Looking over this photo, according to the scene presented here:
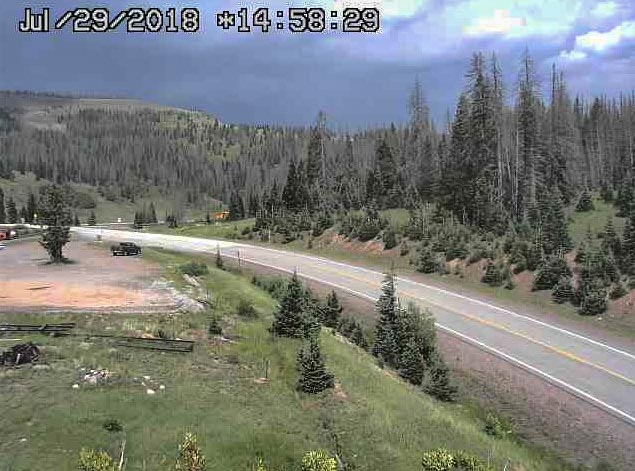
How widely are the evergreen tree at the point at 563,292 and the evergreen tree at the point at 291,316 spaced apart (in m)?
15.4

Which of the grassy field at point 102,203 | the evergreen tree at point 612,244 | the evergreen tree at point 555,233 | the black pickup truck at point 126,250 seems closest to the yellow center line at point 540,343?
the evergreen tree at point 555,233

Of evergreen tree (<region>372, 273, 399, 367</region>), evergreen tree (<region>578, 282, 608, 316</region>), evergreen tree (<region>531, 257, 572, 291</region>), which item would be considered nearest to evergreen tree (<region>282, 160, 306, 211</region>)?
evergreen tree (<region>531, 257, 572, 291</region>)

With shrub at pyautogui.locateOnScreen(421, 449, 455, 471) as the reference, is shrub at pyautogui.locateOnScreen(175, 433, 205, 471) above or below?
above

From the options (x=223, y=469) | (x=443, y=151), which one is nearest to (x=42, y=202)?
(x=223, y=469)

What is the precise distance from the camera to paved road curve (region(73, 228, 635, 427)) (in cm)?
2081

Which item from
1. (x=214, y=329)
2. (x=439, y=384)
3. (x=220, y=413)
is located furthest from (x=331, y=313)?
(x=220, y=413)

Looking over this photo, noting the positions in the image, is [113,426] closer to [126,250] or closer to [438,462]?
[438,462]

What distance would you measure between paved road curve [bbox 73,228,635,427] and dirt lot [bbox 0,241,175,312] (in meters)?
13.2

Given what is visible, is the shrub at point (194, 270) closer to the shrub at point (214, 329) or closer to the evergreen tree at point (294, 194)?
the shrub at point (214, 329)

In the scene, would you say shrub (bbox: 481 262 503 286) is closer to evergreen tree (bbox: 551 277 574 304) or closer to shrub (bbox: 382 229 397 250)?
evergreen tree (bbox: 551 277 574 304)

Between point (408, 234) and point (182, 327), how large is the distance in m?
29.0

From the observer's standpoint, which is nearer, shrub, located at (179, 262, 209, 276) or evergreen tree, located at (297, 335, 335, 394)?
evergreen tree, located at (297, 335, 335, 394)

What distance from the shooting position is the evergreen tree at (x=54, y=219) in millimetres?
41219

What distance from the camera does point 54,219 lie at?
4206 cm
